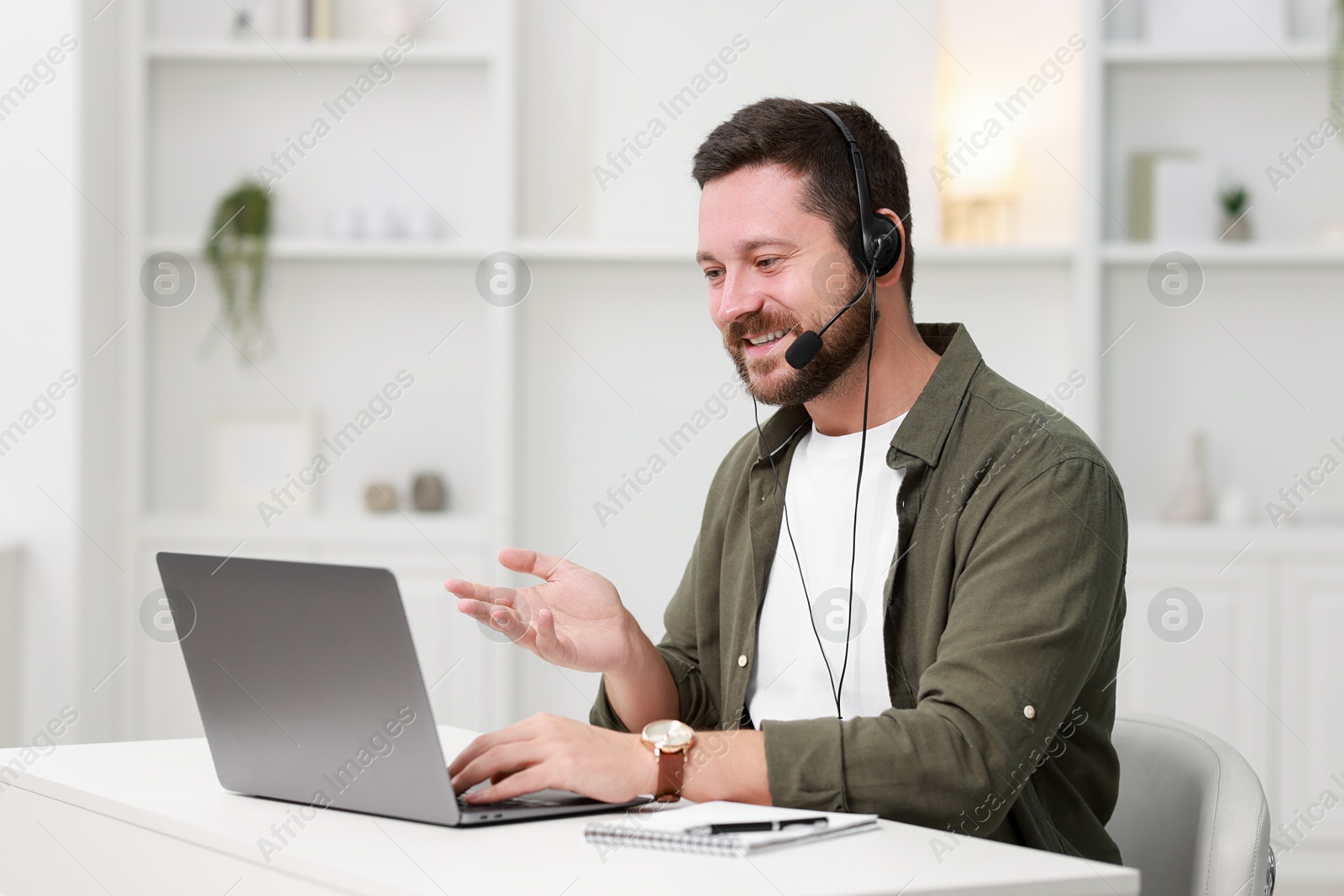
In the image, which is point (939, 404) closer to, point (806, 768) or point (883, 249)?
point (883, 249)

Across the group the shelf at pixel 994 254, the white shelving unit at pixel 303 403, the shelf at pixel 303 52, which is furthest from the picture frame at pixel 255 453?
the shelf at pixel 994 254

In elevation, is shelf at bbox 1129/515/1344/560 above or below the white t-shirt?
below

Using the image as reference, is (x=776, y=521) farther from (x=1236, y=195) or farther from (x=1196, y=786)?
(x=1236, y=195)

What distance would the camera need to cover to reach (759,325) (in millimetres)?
1554

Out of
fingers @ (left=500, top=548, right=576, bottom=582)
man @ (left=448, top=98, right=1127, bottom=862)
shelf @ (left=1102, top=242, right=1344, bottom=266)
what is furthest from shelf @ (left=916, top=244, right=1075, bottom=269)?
fingers @ (left=500, top=548, right=576, bottom=582)

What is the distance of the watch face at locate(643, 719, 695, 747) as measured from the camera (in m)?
1.10

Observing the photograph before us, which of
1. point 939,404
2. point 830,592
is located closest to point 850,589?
point 830,592

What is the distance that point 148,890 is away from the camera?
1085mm

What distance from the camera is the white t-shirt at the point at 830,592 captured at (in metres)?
1.45

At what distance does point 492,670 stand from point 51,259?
4.87ft

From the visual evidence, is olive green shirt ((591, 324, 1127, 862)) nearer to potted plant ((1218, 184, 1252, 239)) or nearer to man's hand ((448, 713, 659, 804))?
man's hand ((448, 713, 659, 804))

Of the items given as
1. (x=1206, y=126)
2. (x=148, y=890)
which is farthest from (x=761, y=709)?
(x=1206, y=126)

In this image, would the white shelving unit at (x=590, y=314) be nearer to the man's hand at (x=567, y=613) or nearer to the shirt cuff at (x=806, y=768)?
the man's hand at (x=567, y=613)

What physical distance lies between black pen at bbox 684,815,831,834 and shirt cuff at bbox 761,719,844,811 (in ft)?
0.40
